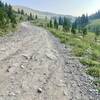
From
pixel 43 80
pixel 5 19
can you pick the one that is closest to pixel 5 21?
pixel 5 19

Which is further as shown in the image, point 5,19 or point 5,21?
point 5,19

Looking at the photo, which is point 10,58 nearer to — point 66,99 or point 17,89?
point 17,89

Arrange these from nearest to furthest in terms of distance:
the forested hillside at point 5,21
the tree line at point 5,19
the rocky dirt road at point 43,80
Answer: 1. the rocky dirt road at point 43,80
2. the forested hillside at point 5,21
3. the tree line at point 5,19

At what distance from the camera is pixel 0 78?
14.8 metres

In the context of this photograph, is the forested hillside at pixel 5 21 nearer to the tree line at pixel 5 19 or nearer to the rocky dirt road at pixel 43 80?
the tree line at pixel 5 19

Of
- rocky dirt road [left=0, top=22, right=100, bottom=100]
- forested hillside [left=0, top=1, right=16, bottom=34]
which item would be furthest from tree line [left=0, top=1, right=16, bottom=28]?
rocky dirt road [left=0, top=22, right=100, bottom=100]

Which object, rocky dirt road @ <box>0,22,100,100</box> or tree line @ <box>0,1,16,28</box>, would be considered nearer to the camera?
rocky dirt road @ <box>0,22,100,100</box>

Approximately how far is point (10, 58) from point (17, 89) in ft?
28.3

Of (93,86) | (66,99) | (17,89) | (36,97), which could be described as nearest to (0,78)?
(17,89)

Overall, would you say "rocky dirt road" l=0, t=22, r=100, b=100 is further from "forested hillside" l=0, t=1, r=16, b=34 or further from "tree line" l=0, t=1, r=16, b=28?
"tree line" l=0, t=1, r=16, b=28

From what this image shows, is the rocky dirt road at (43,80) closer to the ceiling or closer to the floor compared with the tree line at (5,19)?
closer to the floor

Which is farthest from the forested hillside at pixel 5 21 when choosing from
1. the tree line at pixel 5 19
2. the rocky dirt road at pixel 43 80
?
the rocky dirt road at pixel 43 80

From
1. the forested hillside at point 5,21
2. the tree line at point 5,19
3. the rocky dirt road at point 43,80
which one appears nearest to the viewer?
the rocky dirt road at point 43,80

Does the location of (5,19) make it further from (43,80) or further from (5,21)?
(43,80)
